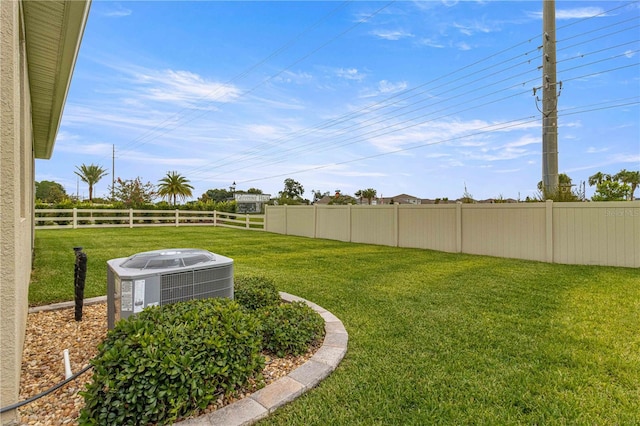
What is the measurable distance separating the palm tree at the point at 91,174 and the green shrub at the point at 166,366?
42.6 m

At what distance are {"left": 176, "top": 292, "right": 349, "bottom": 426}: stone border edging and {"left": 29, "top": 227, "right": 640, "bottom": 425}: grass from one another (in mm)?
64

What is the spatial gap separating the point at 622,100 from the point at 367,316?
1145 centimetres

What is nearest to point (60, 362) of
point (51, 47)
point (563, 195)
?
point (51, 47)

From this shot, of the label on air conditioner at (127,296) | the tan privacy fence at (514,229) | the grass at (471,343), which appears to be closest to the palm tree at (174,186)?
the tan privacy fence at (514,229)

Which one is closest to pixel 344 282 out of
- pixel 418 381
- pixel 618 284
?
pixel 418 381

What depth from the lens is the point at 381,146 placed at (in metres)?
18.9

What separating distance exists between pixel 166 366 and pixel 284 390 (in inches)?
30.6

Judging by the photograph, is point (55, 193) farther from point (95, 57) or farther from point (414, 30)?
point (414, 30)

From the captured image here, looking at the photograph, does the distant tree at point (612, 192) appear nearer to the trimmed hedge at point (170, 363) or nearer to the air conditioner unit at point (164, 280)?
the air conditioner unit at point (164, 280)

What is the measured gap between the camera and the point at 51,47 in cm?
307

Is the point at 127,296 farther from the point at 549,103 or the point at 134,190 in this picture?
the point at 134,190

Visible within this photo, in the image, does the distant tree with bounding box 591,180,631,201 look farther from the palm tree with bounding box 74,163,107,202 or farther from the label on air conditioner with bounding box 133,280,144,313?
the palm tree with bounding box 74,163,107,202

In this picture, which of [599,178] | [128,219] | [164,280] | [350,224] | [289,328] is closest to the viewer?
[164,280]

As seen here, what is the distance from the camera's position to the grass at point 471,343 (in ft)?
6.26
